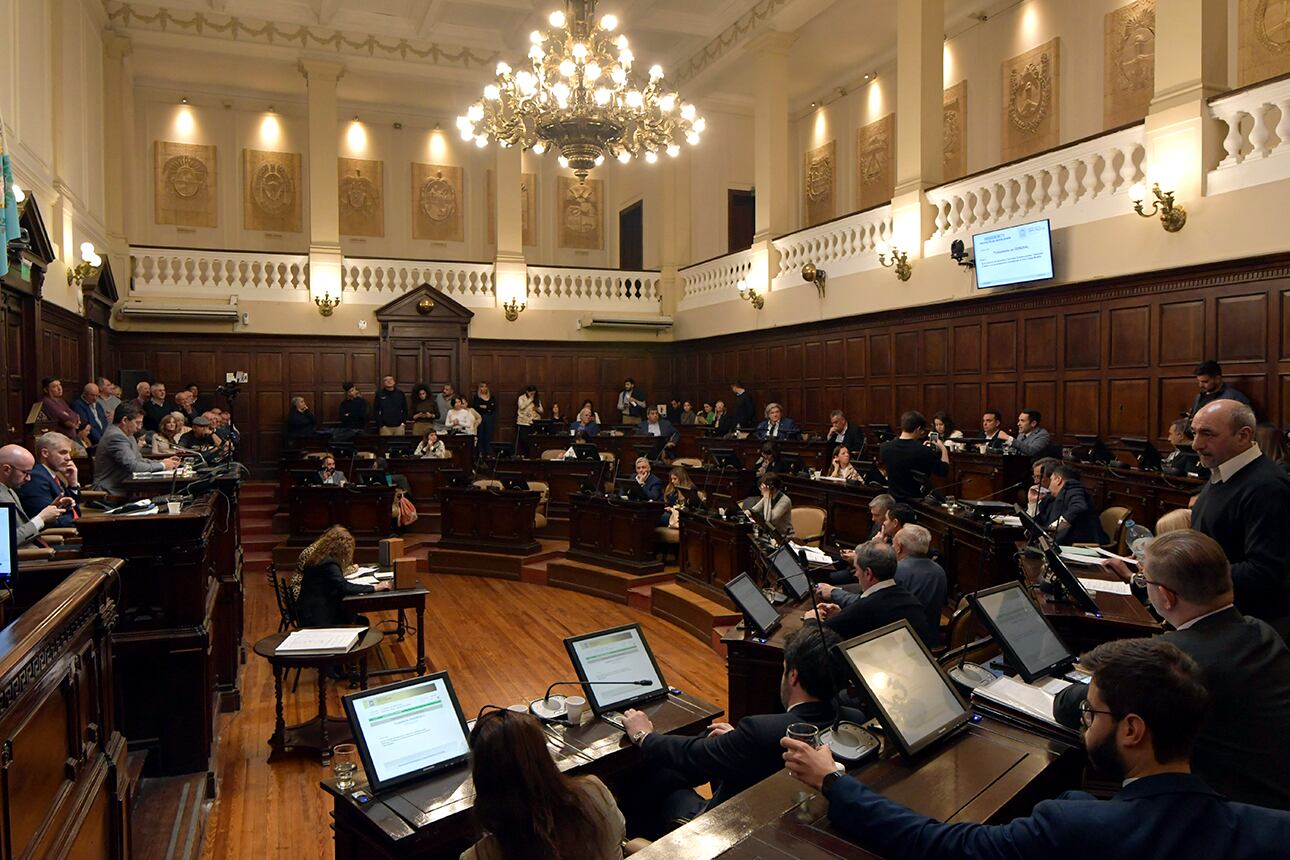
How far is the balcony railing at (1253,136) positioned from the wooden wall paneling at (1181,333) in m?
1.10

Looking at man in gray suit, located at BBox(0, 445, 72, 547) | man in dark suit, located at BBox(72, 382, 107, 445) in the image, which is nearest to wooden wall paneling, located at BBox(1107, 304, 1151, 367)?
man in gray suit, located at BBox(0, 445, 72, 547)

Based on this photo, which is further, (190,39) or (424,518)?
(190,39)

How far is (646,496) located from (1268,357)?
576cm

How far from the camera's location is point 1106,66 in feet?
33.9

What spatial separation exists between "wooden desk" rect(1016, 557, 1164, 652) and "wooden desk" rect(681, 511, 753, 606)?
298cm

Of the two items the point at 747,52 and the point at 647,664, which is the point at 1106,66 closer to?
the point at 747,52

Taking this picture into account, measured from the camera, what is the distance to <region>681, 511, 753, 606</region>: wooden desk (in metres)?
6.94

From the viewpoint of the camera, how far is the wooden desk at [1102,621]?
11.4 ft

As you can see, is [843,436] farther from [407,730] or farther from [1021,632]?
[407,730]

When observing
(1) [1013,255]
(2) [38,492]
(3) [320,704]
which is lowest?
(3) [320,704]

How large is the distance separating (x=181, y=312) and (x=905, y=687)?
13.8 m

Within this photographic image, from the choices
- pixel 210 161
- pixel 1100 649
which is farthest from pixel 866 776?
pixel 210 161

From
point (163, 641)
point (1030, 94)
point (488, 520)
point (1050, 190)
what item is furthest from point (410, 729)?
point (1030, 94)

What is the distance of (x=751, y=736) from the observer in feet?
8.20
